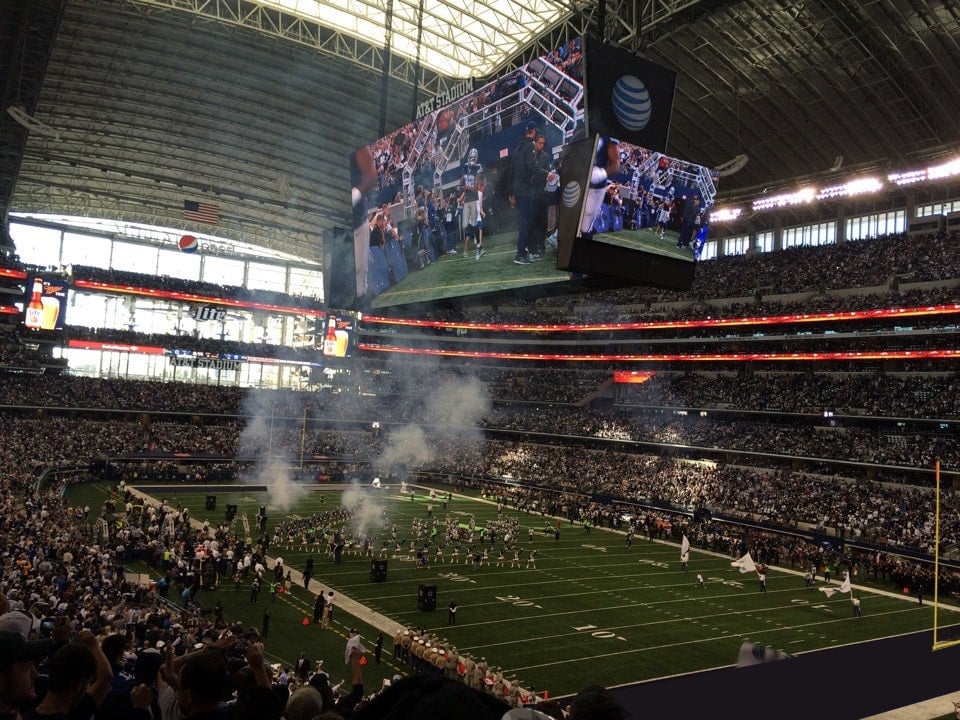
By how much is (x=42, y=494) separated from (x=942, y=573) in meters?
37.9

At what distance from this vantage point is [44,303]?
47062 millimetres

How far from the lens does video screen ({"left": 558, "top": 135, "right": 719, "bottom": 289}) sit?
1428 cm

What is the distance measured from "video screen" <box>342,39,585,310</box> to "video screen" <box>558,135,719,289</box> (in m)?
0.72

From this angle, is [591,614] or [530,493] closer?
[591,614]

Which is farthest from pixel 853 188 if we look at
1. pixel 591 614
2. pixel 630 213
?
pixel 630 213

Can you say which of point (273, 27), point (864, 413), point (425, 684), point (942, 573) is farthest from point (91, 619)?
point (864, 413)

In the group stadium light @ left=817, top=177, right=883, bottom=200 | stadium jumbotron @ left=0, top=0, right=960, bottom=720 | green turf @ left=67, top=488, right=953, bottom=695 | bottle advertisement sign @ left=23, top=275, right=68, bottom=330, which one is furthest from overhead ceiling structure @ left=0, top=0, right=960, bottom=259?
green turf @ left=67, top=488, right=953, bottom=695

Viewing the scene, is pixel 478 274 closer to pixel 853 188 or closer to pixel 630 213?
pixel 630 213

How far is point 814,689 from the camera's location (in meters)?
4.78

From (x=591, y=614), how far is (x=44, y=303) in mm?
39934

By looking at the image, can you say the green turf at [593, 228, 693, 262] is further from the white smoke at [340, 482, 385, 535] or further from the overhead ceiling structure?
the white smoke at [340, 482, 385, 535]

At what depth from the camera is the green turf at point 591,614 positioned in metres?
19.8

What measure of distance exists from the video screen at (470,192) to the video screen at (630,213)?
0.72 m

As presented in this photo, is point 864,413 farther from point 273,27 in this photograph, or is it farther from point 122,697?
point 122,697
